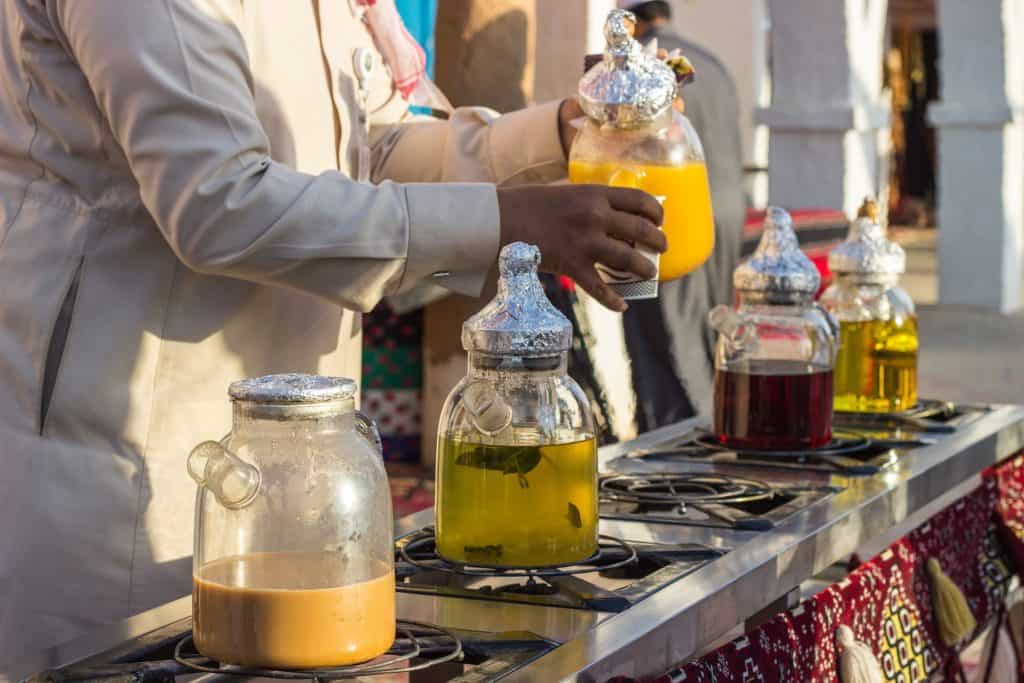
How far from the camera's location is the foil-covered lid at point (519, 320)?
1.44 meters

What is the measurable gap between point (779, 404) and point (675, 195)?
1.30 feet

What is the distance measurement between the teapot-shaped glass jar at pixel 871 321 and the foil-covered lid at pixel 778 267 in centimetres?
28

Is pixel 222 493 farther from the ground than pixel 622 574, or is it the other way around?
pixel 222 493

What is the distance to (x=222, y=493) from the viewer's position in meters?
1.20

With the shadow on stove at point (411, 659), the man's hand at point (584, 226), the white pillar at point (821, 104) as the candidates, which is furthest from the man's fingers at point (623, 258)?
the white pillar at point (821, 104)

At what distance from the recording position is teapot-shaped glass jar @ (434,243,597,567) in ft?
4.75

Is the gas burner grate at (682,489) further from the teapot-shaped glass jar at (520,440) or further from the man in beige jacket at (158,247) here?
the teapot-shaped glass jar at (520,440)

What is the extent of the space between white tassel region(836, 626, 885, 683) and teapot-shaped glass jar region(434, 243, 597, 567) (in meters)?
0.39

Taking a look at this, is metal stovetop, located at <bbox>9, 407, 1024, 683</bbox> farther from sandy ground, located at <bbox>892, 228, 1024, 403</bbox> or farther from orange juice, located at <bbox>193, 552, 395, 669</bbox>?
sandy ground, located at <bbox>892, 228, 1024, 403</bbox>

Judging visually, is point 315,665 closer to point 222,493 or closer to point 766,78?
point 222,493

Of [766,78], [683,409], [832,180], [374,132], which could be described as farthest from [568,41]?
[766,78]

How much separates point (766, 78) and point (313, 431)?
1808 centimetres

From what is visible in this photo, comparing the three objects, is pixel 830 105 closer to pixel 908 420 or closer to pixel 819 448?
pixel 908 420

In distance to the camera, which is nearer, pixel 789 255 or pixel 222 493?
pixel 222 493
